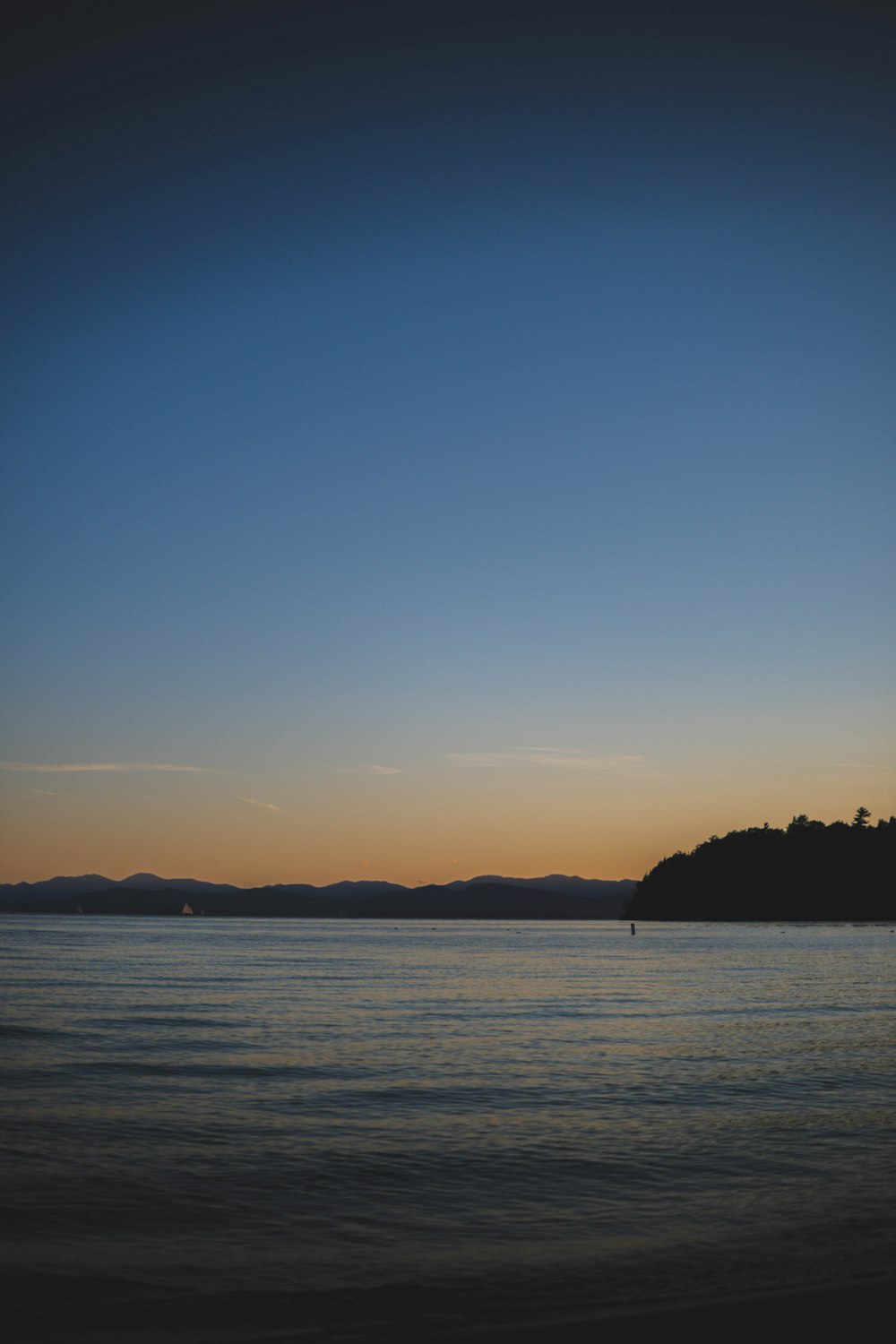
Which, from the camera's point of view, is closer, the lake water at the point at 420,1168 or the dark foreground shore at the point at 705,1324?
the dark foreground shore at the point at 705,1324

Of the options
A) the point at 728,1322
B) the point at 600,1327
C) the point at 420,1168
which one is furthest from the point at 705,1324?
the point at 420,1168

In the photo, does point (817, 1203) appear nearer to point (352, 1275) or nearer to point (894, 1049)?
point (352, 1275)

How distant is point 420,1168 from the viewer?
582 inches

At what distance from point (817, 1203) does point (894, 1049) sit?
18082 mm

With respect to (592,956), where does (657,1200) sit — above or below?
above

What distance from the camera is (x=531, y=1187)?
13.7 metres

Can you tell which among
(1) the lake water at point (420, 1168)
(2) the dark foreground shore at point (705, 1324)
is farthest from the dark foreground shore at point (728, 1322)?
(1) the lake water at point (420, 1168)

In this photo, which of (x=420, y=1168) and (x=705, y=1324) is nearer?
(x=705, y=1324)

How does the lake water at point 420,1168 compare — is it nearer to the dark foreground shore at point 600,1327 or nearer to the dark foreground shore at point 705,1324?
the dark foreground shore at point 600,1327

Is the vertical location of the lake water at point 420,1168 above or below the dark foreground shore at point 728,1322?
below

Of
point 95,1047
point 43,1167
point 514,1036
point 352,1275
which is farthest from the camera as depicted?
point 514,1036

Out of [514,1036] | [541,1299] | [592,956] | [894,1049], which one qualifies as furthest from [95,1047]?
[592,956]

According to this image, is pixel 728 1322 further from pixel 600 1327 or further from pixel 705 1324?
pixel 600 1327

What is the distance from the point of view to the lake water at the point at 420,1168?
9852mm
